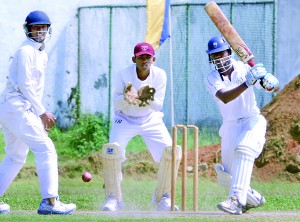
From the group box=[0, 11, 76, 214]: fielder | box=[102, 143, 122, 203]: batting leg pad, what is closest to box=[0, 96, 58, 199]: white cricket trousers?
box=[0, 11, 76, 214]: fielder

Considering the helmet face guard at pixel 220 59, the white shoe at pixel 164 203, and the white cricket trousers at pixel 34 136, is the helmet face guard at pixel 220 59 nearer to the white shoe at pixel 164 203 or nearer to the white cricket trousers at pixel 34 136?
the white shoe at pixel 164 203

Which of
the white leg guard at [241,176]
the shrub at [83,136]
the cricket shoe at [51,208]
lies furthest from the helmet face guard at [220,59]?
the shrub at [83,136]

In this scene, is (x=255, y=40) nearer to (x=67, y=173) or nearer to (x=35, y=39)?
(x=67, y=173)

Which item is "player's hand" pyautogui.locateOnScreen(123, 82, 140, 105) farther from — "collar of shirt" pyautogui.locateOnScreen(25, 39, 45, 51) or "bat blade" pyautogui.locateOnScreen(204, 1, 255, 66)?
"collar of shirt" pyautogui.locateOnScreen(25, 39, 45, 51)

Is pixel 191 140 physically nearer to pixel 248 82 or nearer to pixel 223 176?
pixel 223 176

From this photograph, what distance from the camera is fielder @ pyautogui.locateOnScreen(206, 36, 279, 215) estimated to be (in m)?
9.14

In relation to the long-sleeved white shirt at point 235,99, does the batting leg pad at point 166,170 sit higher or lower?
lower

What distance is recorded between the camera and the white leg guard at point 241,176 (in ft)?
30.1

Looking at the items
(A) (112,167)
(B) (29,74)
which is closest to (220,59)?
(A) (112,167)

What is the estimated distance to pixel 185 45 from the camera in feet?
57.4

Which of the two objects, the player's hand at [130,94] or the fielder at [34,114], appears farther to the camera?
the player's hand at [130,94]

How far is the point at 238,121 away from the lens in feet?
31.2

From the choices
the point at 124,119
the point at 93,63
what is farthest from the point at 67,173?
the point at 124,119

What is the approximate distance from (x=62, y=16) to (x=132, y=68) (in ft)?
24.9
